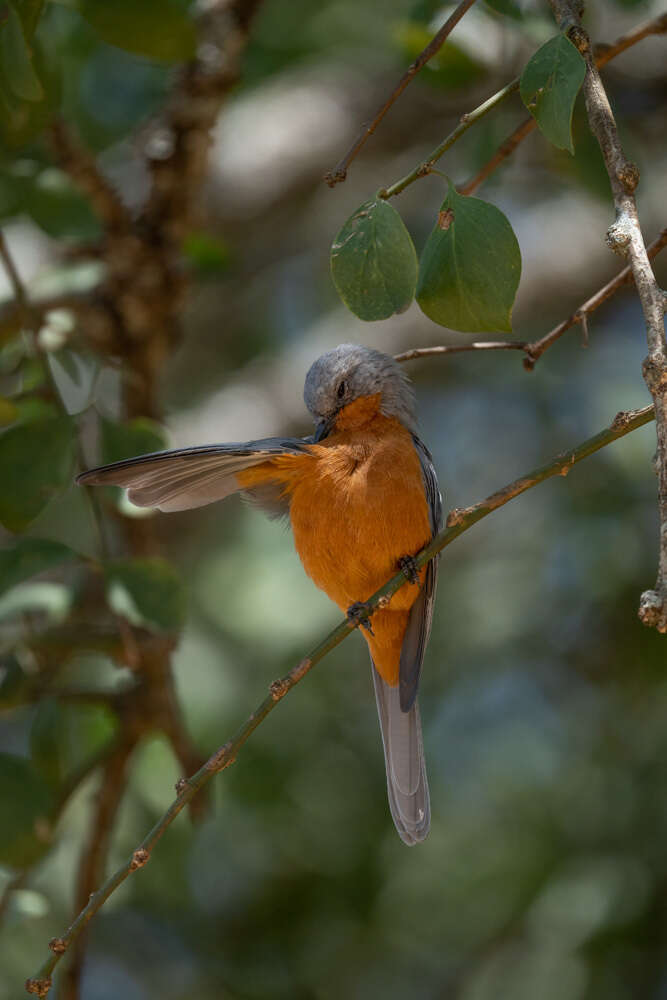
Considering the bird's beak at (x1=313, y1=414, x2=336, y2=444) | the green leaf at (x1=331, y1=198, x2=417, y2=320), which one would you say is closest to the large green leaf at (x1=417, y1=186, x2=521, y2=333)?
the green leaf at (x1=331, y1=198, x2=417, y2=320)

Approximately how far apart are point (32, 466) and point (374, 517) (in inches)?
39.0

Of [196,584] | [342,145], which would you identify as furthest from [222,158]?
[196,584]

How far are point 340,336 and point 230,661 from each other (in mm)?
1816

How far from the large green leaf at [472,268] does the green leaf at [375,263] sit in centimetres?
5

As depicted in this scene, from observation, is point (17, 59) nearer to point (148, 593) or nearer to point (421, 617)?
point (148, 593)

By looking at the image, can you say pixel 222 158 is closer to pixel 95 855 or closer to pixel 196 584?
pixel 196 584

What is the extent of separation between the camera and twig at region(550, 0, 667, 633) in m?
1.65

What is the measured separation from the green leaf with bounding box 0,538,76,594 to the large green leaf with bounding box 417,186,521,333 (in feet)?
4.62

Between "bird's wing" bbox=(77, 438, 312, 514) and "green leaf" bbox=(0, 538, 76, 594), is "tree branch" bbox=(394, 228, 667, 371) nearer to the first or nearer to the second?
"bird's wing" bbox=(77, 438, 312, 514)

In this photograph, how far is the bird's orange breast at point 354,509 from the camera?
333cm

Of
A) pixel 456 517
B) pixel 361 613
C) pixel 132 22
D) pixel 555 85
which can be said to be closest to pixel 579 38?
pixel 555 85

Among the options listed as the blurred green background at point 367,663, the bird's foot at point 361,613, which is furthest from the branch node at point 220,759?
the blurred green background at point 367,663

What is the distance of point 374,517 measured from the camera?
10.9 ft

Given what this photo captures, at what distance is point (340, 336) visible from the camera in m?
6.00
